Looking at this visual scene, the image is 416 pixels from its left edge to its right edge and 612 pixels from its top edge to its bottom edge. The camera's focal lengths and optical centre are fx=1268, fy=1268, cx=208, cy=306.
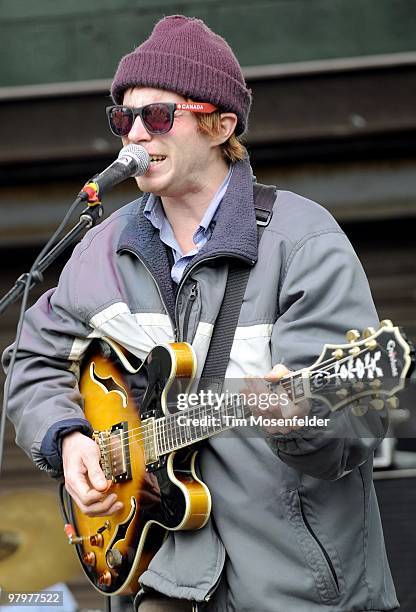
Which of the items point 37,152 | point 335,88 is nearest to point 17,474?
point 37,152

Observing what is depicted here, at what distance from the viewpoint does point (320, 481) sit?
9.93ft

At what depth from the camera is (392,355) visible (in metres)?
2.68

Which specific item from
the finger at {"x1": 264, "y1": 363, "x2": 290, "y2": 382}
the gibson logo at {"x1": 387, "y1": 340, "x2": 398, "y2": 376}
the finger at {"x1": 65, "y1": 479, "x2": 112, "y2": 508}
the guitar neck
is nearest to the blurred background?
the finger at {"x1": 65, "y1": 479, "x2": 112, "y2": 508}

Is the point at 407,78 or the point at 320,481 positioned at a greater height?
the point at 407,78

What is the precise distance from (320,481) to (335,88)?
13.0 ft

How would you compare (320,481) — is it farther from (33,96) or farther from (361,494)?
(33,96)

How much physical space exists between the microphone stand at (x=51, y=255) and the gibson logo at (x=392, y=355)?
2.82ft

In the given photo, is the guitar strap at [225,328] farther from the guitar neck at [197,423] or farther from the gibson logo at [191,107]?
the gibson logo at [191,107]

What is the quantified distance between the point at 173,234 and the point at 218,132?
30 centimetres

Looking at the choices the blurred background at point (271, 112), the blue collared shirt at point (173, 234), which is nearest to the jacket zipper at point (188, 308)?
the blue collared shirt at point (173, 234)

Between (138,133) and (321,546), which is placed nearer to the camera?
(321,546)

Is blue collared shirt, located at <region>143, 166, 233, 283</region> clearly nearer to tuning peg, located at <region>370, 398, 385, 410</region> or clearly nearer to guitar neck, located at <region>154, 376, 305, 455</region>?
guitar neck, located at <region>154, 376, 305, 455</region>

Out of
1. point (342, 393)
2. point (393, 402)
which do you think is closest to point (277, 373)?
point (342, 393)

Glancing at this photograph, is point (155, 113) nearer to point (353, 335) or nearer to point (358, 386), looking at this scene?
point (353, 335)
